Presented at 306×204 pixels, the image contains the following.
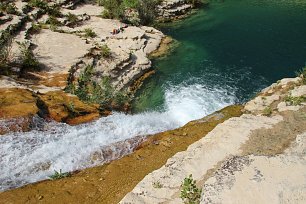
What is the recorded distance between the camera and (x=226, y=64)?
108 feet

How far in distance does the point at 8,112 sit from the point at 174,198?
10288mm

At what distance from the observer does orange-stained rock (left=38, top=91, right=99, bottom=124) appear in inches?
744

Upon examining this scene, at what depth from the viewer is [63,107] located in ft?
64.3

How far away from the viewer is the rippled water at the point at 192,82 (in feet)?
50.3

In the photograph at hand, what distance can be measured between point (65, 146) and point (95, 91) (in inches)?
310

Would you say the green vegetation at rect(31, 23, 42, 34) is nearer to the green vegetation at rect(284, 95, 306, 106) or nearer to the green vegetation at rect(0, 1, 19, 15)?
the green vegetation at rect(0, 1, 19, 15)

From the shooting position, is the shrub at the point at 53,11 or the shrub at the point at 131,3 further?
the shrub at the point at 131,3

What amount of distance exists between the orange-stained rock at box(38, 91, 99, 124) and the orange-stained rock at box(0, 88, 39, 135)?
0.78 m

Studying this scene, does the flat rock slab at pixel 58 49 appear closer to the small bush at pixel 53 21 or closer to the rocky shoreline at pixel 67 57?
the rocky shoreline at pixel 67 57

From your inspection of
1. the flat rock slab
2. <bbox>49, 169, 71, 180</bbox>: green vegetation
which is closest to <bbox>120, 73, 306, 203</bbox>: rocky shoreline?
<bbox>49, 169, 71, 180</bbox>: green vegetation

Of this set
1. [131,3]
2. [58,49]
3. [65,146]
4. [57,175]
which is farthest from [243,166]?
[131,3]

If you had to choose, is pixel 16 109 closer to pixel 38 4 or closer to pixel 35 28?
pixel 35 28

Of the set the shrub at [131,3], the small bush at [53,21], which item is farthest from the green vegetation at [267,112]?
the shrub at [131,3]

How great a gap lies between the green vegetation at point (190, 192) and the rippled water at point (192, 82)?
571cm
